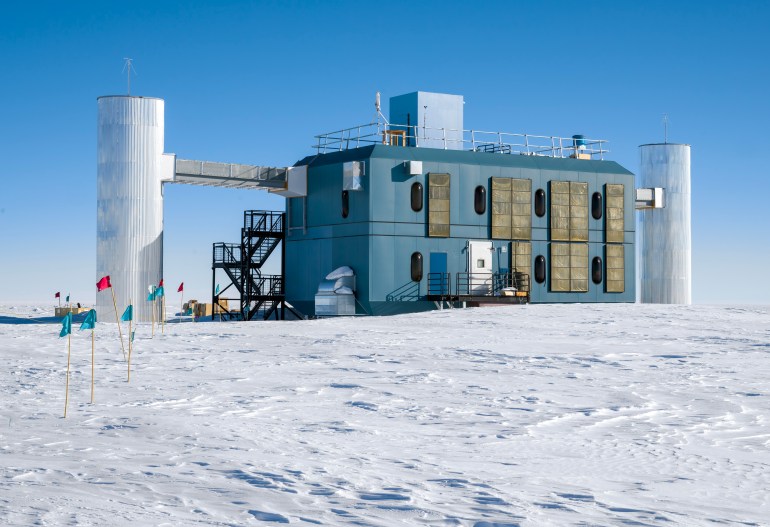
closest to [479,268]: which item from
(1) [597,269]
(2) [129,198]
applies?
(1) [597,269]

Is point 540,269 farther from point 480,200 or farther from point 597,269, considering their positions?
point 480,200

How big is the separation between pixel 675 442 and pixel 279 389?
6.41 meters

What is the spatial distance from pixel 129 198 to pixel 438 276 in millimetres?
10985

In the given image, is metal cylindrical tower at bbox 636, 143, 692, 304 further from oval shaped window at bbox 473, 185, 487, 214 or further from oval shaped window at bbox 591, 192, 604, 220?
oval shaped window at bbox 473, 185, 487, 214

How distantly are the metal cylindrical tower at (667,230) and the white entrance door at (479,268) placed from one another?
1171cm

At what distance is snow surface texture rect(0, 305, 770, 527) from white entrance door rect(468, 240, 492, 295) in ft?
45.8

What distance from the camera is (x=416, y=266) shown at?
3647 cm

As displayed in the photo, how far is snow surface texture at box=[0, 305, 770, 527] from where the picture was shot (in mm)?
8625

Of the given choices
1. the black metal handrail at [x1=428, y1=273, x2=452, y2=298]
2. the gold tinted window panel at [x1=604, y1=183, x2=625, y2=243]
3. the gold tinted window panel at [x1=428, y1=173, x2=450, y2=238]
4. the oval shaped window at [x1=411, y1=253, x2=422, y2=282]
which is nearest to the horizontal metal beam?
the gold tinted window panel at [x1=428, y1=173, x2=450, y2=238]

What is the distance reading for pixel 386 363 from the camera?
19.0 metres

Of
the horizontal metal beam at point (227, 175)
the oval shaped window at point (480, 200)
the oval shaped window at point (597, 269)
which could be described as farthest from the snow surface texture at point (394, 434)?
the oval shaped window at point (597, 269)

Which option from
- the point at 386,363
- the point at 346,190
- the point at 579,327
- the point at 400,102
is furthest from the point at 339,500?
the point at 400,102

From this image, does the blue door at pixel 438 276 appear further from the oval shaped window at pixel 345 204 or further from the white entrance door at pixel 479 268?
the oval shaped window at pixel 345 204

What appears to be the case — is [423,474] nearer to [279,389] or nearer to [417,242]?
[279,389]
